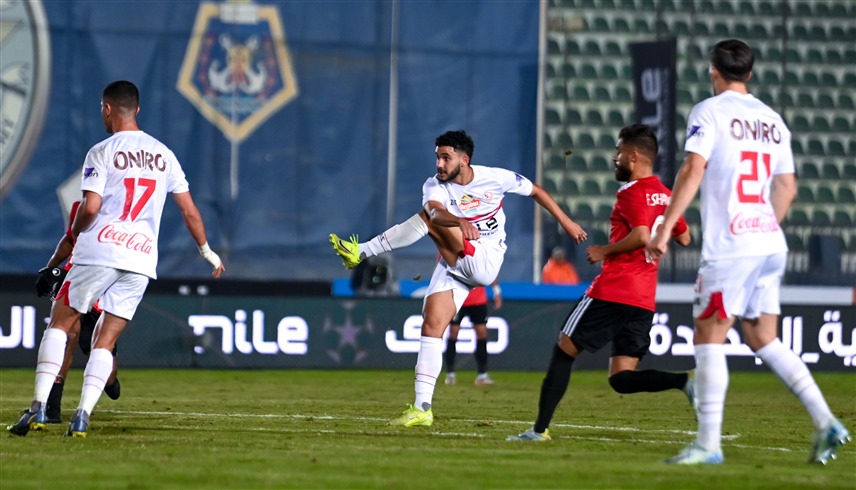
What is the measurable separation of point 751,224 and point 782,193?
0.42m

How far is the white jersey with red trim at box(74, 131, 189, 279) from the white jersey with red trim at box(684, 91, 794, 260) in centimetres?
359

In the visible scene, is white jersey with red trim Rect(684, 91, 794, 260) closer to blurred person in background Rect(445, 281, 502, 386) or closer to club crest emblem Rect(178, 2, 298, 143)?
blurred person in background Rect(445, 281, 502, 386)

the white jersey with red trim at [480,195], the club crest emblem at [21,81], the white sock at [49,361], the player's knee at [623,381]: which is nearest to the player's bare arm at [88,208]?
the white sock at [49,361]

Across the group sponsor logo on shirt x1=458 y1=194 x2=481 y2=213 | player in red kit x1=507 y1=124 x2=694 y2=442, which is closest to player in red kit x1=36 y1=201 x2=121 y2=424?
sponsor logo on shirt x1=458 y1=194 x2=481 y2=213

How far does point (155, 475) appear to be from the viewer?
7.40 metres

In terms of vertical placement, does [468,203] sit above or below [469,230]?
above

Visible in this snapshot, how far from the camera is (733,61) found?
8.05 metres

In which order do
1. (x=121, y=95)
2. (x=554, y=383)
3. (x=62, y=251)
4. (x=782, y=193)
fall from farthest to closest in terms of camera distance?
(x=62, y=251), (x=121, y=95), (x=554, y=383), (x=782, y=193)

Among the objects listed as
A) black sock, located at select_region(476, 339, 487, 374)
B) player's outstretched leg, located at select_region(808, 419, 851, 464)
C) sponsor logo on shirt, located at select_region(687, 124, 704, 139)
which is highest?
sponsor logo on shirt, located at select_region(687, 124, 704, 139)

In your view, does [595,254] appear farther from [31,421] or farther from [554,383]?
[31,421]

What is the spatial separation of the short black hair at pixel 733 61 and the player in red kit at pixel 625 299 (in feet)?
4.63

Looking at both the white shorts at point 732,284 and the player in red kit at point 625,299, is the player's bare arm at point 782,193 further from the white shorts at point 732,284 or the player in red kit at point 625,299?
the player in red kit at point 625,299

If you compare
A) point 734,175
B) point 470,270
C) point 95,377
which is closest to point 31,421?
point 95,377

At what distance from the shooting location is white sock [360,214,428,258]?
37.2ft
